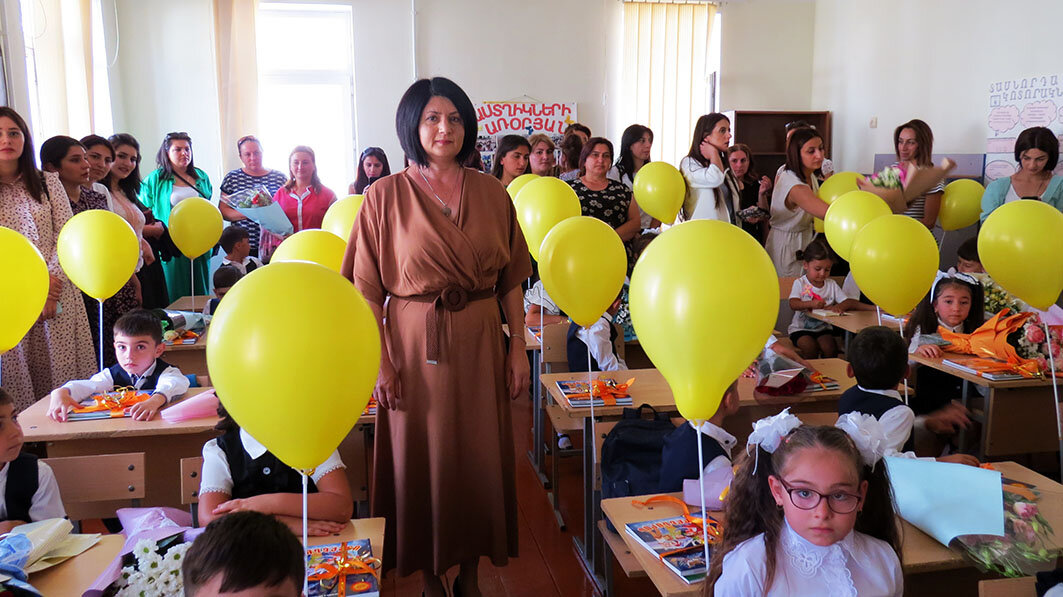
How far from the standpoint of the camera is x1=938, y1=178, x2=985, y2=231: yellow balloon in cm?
496

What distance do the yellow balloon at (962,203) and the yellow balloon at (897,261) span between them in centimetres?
266

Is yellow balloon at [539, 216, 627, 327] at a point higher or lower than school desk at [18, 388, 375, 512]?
higher

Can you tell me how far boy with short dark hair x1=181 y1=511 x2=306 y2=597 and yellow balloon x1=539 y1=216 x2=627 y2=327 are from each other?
1.36 metres

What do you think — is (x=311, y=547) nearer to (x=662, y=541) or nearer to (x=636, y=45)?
(x=662, y=541)

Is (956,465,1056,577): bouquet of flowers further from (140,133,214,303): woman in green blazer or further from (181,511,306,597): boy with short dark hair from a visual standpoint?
(140,133,214,303): woman in green blazer

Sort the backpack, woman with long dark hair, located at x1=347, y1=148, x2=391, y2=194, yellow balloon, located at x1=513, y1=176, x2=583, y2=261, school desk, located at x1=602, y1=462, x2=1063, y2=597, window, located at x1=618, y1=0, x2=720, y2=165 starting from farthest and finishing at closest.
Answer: window, located at x1=618, y1=0, x2=720, y2=165 < woman with long dark hair, located at x1=347, y1=148, x2=391, y2=194 < yellow balloon, located at x1=513, y1=176, x2=583, y2=261 < the backpack < school desk, located at x1=602, y1=462, x2=1063, y2=597

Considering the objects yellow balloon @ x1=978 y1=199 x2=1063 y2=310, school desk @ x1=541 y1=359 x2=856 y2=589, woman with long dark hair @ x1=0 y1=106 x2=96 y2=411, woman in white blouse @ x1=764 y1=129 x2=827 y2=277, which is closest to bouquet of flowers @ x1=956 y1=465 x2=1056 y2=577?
school desk @ x1=541 y1=359 x2=856 y2=589

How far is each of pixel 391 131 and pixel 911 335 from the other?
5321 millimetres

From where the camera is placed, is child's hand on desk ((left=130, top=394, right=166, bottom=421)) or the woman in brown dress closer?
the woman in brown dress

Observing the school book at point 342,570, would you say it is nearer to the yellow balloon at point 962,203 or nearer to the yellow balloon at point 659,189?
the yellow balloon at point 659,189

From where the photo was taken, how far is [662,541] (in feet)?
5.44

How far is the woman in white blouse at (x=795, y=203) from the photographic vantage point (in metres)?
4.54

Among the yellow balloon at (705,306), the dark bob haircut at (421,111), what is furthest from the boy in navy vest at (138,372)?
the yellow balloon at (705,306)

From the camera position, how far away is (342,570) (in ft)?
5.00
